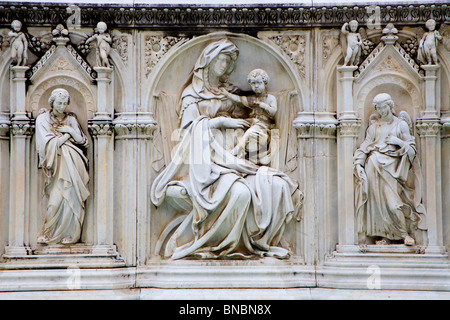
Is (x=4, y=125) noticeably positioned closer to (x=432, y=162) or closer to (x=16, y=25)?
(x=16, y=25)

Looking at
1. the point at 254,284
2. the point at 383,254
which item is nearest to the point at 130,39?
the point at 254,284

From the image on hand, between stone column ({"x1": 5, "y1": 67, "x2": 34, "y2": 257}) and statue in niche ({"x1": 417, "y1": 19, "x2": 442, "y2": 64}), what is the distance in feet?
16.8

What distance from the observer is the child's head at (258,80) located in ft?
33.8

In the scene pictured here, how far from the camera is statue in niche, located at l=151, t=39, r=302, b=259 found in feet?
32.9

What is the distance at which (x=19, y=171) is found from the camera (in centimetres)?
1013

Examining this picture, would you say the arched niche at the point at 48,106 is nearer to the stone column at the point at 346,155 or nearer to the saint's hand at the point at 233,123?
the saint's hand at the point at 233,123

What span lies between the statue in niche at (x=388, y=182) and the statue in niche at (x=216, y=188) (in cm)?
89

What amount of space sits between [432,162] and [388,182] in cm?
64

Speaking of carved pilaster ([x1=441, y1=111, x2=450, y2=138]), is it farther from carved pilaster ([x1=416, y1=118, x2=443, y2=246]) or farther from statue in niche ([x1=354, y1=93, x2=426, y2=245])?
statue in niche ([x1=354, y1=93, x2=426, y2=245])

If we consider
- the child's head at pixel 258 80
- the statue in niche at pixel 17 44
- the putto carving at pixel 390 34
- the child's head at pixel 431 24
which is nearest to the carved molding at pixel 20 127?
the statue in niche at pixel 17 44

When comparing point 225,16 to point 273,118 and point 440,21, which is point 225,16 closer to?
point 273,118

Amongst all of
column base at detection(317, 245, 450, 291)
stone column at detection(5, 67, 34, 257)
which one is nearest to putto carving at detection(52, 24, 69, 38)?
stone column at detection(5, 67, 34, 257)

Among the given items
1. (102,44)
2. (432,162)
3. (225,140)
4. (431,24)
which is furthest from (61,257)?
(431,24)

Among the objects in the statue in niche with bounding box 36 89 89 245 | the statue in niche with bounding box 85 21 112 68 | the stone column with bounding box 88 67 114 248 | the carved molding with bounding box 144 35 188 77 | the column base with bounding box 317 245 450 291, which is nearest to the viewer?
the column base with bounding box 317 245 450 291
